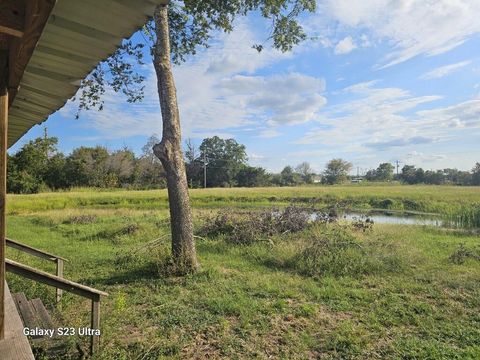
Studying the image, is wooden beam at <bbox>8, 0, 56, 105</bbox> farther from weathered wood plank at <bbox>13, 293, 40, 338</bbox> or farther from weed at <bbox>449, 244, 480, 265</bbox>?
weed at <bbox>449, 244, 480, 265</bbox>

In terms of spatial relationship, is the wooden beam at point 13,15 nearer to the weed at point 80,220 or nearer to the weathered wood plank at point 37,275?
the weathered wood plank at point 37,275

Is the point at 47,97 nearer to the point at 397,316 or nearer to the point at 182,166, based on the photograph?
the point at 182,166

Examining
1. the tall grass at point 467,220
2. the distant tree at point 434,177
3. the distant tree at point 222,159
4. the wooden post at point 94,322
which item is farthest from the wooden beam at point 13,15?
the distant tree at point 434,177

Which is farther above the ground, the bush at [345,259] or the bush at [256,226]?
the bush at [256,226]

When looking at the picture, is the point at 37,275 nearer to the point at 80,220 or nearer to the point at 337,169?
the point at 80,220

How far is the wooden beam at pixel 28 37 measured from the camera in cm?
138

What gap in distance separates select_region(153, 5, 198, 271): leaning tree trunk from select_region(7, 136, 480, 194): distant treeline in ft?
116

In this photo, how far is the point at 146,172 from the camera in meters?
53.3

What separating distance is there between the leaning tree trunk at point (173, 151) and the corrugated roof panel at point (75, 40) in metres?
4.10

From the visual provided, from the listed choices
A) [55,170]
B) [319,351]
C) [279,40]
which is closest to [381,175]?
[55,170]

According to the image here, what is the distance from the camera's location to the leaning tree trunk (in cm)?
704

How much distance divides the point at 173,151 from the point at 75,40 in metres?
5.19

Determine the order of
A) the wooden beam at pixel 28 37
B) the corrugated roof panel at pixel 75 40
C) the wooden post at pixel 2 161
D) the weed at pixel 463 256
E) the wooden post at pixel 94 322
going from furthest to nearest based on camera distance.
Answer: the weed at pixel 463 256, the wooden post at pixel 94 322, the wooden post at pixel 2 161, the corrugated roof panel at pixel 75 40, the wooden beam at pixel 28 37

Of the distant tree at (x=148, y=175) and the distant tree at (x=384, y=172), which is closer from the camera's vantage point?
the distant tree at (x=148, y=175)
